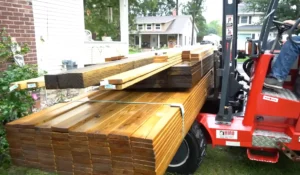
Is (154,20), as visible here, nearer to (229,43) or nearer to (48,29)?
(48,29)

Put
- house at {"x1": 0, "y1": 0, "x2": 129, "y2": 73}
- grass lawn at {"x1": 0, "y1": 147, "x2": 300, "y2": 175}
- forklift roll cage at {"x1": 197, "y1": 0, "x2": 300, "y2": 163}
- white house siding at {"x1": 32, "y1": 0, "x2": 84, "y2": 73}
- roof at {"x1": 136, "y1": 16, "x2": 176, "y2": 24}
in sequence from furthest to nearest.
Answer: roof at {"x1": 136, "y1": 16, "x2": 176, "y2": 24} < white house siding at {"x1": 32, "y1": 0, "x2": 84, "y2": 73} < house at {"x1": 0, "y1": 0, "x2": 129, "y2": 73} < grass lawn at {"x1": 0, "y1": 147, "x2": 300, "y2": 175} < forklift roll cage at {"x1": 197, "y1": 0, "x2": 300, "y2": 163}

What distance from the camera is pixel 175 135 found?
239 centimetres

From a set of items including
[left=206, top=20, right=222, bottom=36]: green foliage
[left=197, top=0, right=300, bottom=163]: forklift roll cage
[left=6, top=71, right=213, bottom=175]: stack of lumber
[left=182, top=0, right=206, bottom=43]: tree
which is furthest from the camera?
[left=206, top=20, right=222, bottom=36]: green foliage

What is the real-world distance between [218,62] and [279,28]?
1.05 m

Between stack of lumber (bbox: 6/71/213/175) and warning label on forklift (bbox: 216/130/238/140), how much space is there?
0.85 metres

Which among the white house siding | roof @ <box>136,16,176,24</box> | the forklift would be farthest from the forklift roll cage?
roof @ <box>136,16,176,24</box>

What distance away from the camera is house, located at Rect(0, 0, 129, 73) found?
4.71 m

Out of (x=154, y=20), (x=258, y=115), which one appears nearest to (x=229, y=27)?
(x=258, y=115)

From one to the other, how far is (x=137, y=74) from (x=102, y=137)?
60cm

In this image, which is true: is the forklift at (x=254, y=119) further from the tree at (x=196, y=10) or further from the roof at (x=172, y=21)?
the tree at (x=196, y=10)

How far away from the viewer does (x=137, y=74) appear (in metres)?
2.18

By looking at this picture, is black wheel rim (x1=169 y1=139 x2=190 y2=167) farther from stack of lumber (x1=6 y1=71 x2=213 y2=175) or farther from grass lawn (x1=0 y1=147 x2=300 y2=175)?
stack of lumber (x1=6 y1=71 x2=213 y2=175)

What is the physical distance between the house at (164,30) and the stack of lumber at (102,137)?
121ft

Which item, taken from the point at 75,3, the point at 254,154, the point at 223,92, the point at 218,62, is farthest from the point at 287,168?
the point at 75,3
